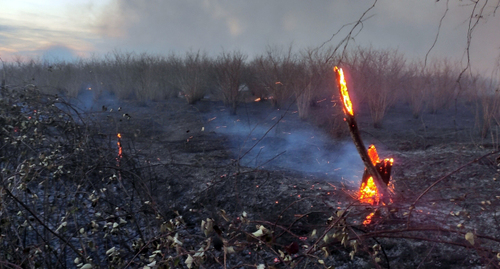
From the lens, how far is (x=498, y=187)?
424 centimetres

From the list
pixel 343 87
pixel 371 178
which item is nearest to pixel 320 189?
pixel 371 178

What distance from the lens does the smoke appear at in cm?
565

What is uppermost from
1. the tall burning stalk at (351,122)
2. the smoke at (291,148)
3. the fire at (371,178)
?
the tall burning stalk at (351,122)

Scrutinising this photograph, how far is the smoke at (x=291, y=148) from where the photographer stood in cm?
565

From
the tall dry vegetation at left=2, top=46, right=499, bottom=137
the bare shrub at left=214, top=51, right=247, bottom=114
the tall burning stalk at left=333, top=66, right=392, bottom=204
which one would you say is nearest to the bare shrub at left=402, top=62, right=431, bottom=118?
the tall dry vegetation at left=2, top=46, right=499, bottom=137

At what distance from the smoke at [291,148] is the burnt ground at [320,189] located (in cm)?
2

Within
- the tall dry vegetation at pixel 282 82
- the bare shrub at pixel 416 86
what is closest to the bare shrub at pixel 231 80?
the tall dry vegetation at pixel 282 82

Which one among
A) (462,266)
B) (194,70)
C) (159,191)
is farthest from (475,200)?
(194,70)

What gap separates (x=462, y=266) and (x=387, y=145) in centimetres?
452

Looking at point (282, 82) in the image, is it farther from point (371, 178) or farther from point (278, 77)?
point (371, 178)

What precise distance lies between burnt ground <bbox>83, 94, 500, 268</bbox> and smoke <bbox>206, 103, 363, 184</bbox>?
23 mm

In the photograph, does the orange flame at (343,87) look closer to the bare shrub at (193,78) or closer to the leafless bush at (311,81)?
the leafless bush at (311,81)

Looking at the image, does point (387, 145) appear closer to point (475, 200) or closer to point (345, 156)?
point (345, 156)

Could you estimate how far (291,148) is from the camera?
6871 mm
